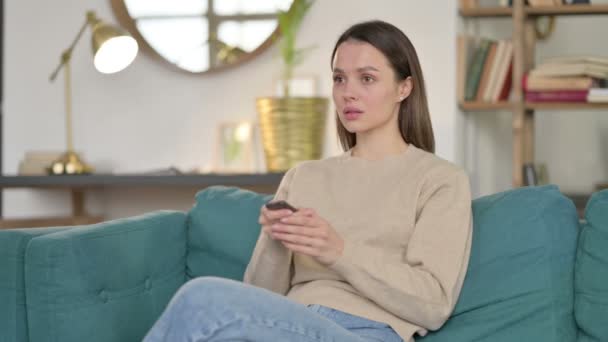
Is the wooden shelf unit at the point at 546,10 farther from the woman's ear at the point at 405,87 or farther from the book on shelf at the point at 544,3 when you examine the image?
the woman's ear at the point at 405,87

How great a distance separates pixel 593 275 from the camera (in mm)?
1828

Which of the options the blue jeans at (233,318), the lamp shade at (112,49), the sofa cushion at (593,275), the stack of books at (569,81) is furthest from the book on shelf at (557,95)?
the blue jeans at (233,318)

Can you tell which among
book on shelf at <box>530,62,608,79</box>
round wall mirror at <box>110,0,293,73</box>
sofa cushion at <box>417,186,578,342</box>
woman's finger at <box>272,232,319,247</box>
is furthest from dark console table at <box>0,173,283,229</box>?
woman's finger at <box>272,232,319,247</box>

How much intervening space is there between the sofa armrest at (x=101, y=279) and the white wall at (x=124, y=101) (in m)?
1.44

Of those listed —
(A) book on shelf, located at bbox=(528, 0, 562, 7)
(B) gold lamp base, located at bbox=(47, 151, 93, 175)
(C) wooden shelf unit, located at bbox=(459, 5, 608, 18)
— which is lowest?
(B) gold lamp base, located at bbox=(47, 151, 93, 175)

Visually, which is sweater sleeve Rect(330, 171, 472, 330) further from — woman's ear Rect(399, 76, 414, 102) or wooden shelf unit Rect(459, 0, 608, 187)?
wooden shelf unit Rect(459, 0, 608, 187)

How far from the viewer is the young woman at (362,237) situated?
1.59 meters

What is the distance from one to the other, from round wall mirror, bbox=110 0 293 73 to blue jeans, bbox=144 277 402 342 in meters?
2.14

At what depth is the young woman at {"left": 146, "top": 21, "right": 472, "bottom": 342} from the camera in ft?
5.22

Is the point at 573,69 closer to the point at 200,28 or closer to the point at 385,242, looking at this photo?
the point at 200,28

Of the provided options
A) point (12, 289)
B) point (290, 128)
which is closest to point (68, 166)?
point (290, 128)

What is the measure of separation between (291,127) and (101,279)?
151 cm

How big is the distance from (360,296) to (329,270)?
0.10m

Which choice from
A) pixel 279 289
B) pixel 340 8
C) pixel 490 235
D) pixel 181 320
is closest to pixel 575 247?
pixel 490 235
